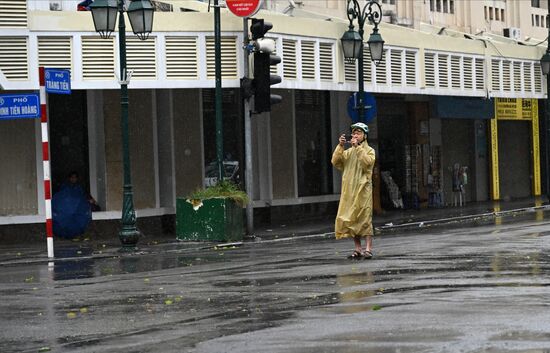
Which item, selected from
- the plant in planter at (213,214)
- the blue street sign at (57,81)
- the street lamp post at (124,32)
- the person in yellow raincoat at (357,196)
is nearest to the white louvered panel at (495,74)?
the plant in planter at (213,214)

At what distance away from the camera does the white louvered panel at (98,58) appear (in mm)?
26609

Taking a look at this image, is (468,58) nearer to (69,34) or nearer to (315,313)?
(69,34)

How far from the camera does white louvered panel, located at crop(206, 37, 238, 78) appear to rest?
1091 inches

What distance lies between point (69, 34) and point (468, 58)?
49.4 ft

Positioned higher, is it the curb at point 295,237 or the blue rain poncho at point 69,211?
the blue rain poncho at point 69,211

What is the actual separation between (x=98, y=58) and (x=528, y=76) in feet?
63.4

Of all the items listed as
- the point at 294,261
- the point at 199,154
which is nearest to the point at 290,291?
the point at 294,261

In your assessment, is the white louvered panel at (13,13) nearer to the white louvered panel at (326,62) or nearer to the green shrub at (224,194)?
the green shrub at (224,194)

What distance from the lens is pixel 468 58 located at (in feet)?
125

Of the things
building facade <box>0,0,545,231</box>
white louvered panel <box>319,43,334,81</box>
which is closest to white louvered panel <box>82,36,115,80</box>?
building facade <box>0,0,545,231</box>

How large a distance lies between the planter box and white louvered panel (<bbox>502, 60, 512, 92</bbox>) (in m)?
17.5

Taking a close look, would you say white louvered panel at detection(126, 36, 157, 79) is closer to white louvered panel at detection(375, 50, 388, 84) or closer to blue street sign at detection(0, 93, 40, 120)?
blue street sign at detection(0, 93, 40, 120)

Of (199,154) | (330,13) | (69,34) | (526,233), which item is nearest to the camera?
(526,233)

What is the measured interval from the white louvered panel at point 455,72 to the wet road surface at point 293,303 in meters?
17.9
